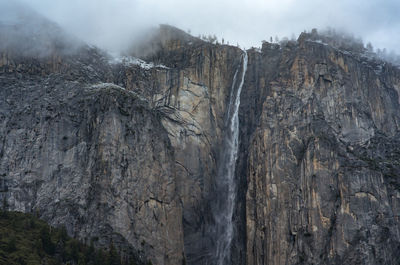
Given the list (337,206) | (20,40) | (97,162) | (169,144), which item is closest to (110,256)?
(97,162)

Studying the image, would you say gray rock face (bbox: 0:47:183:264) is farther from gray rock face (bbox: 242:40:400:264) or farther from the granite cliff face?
gray rock face (bbox: 242:40:400:264)

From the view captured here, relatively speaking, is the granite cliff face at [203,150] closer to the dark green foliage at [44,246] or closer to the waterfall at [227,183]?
the waterfall at [227,183]

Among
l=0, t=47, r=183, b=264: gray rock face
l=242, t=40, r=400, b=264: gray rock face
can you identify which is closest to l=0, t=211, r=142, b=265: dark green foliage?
l=0, t=47, r=183, b=264: gray rock face

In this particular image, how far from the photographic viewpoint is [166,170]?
91250mm

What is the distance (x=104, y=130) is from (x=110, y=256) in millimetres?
19687

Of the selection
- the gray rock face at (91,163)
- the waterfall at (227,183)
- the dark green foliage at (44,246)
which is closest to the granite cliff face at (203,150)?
the gray rock face at (91,163)

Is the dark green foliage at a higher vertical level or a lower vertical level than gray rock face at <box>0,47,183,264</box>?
lower

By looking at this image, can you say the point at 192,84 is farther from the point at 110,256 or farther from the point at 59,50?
the point at 110,256

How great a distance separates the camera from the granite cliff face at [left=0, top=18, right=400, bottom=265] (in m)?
84.6

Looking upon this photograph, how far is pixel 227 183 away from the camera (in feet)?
322

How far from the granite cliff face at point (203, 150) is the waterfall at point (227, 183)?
0.75 metres

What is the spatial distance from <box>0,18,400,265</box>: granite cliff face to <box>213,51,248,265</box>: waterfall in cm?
75

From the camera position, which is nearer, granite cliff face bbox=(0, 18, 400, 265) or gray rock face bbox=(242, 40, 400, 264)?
gray rock face bbox=(242, 40, 400, 264)

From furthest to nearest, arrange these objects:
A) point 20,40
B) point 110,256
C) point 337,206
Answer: point 20,40 → point 337,206 → point 110,256
